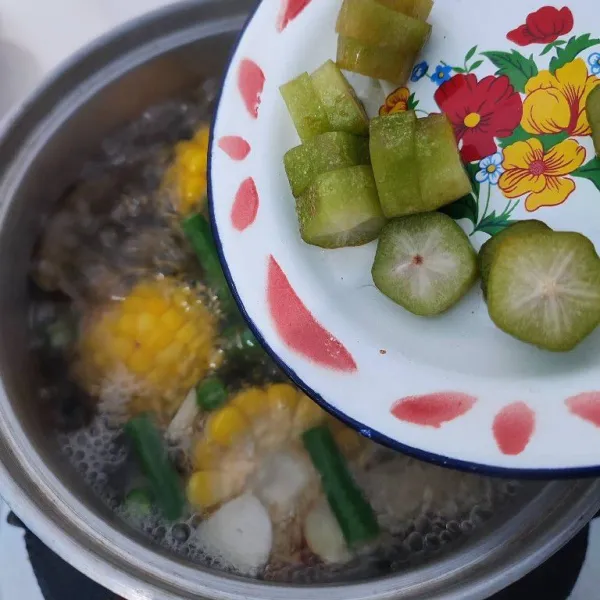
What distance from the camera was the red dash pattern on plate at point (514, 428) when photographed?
61 centimetres

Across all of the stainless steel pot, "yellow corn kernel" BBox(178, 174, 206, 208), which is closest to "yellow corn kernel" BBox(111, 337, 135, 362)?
the stainless steel pot

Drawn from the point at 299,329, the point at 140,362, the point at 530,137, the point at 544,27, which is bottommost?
the point at 140,362

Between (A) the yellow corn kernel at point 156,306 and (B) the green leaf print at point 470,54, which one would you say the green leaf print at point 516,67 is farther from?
(A) the yellow corn kernel at point 156,306

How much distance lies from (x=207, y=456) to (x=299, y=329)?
332 millimetres

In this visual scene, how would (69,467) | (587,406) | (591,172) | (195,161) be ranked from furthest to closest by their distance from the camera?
1. (195,161)
2. (69,467)
3. (591,172)
4. (587,406)

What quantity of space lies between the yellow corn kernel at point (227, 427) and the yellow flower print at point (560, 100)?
55 centimetres

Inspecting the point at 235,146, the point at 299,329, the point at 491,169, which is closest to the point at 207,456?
the point at 299,329

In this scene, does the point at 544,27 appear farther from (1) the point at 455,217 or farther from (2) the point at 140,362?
(2) the point at 140,362

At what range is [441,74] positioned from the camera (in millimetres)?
810

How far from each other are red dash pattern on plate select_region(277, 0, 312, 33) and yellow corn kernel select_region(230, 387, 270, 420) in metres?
0.51

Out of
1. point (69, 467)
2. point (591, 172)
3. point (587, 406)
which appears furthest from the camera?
point (69, 467)

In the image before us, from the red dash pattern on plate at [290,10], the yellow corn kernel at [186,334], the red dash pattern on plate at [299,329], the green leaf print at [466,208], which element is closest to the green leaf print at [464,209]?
the green leaf print at [466,208]

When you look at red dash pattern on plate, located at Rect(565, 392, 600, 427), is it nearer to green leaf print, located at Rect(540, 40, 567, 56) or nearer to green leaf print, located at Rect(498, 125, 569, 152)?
green leaf print, located at Rect(498, 125, 569, 152)

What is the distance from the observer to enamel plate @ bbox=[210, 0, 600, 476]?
0.62 metres
